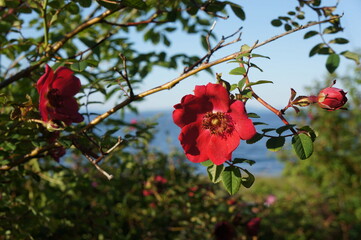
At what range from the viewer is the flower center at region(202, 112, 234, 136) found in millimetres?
815

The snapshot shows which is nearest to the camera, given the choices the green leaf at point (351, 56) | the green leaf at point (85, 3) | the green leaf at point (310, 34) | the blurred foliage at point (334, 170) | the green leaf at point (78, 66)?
the green leaf at point (78, 66)

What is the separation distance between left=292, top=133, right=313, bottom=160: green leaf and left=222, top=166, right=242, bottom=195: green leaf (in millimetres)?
138

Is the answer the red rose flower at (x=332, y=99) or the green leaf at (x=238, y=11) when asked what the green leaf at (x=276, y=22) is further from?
the red rose flower at (x=332, y=99)

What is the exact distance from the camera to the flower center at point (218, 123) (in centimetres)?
82

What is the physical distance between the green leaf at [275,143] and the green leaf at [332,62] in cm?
66

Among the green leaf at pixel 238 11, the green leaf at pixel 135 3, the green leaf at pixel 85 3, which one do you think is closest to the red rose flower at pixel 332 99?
the green leaf at pixel 135 3

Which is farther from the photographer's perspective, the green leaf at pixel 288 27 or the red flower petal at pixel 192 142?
the green leaf at pixel 288 27

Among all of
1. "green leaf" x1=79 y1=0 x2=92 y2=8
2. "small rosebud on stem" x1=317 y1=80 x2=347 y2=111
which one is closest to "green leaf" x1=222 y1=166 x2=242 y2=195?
"small rosebud on stem" x1=317 y1=80 x2=347 y2=111

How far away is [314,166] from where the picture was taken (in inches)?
189

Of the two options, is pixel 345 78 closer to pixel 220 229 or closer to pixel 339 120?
pixel 339 120

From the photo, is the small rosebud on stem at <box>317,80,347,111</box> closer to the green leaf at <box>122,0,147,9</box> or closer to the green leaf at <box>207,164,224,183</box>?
the green leaf at <box>207,164,224,183</box>

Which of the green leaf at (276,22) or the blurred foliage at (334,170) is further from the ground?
the blurred foliage at (334,170)

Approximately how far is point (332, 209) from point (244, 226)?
7.41ft

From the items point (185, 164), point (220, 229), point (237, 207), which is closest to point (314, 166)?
point (185, 164)
